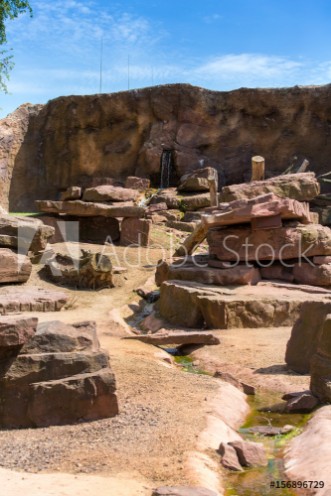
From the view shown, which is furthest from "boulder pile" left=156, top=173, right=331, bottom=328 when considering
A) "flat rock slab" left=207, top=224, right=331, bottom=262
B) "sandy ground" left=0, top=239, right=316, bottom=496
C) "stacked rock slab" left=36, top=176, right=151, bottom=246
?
"stacked rock slab" left=36, top=176, right=151, bottom=246

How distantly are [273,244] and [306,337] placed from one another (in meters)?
4.05

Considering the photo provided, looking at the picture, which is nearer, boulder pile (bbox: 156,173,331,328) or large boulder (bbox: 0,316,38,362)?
large boulder (bbox: 0,316,38,362)

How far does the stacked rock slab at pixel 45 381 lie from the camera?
15.4 ft

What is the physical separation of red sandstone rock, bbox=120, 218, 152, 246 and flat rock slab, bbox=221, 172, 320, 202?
308 centimetres

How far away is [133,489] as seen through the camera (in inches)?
137

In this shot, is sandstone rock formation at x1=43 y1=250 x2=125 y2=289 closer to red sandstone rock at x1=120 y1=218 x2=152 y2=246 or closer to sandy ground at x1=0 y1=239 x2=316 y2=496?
red sandstone rock at x1=120 y1=218 x2=152 y2=246

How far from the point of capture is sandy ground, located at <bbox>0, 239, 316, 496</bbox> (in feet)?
11.8

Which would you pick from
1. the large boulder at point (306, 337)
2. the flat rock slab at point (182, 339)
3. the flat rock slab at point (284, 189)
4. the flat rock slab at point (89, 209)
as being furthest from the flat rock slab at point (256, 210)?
the flat rock slab at point (89, 209)

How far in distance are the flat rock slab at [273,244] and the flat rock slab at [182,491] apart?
760 cm

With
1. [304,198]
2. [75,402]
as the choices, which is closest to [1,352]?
[75,402]

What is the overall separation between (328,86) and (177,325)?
15953 mm

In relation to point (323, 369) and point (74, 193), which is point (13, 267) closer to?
point (323, 369)

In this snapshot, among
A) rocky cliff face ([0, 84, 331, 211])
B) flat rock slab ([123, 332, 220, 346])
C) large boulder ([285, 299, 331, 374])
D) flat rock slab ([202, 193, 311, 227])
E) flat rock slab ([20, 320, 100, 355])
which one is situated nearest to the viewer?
flat rock slab ([20, 320, 100, 355])

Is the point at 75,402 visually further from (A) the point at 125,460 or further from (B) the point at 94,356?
(A) the point at 125,460
